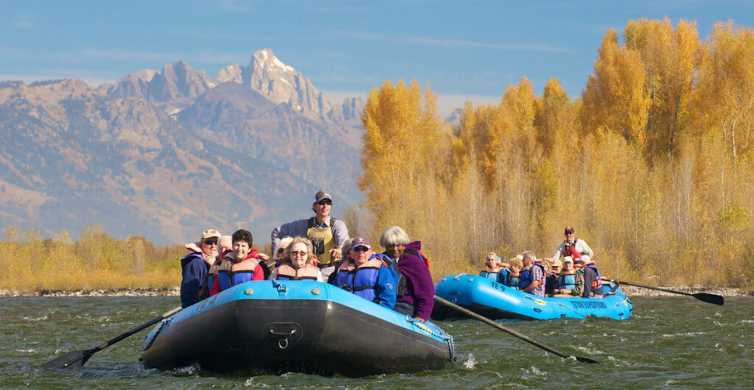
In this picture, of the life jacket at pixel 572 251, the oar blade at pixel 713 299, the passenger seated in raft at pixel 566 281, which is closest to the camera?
the passenger seated in raft at pixel 566 281

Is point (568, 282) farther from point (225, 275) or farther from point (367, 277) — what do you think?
point (225, 275)

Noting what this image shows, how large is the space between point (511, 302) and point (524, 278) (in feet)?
4.54

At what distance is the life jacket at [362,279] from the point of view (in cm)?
1423

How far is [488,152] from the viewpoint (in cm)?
6366

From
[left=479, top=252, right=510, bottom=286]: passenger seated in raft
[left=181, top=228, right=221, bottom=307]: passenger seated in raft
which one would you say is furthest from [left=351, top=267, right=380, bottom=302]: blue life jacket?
[left=479, top=252, right=510, bottom=286]: passenger seated in raft

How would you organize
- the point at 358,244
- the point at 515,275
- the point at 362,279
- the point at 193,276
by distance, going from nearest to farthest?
the point at 358,244
the point at 362,279
the point at 193,276
the point at 515,275

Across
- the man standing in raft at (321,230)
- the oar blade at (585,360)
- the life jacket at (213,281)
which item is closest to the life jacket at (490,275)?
the oar blade at (585,360)

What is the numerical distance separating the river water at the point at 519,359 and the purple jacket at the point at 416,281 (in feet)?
2.77

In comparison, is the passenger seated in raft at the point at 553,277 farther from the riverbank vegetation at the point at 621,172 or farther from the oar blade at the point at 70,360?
the riverbank vegetation at the point at 621,172

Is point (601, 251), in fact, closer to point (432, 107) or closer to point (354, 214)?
point (354, 214)

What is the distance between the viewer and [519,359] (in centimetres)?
1750

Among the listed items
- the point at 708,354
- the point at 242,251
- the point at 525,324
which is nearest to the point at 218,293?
the point at 242,251

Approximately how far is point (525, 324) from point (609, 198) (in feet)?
76.4

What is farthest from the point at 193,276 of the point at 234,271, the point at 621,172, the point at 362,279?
the point at 621,172
